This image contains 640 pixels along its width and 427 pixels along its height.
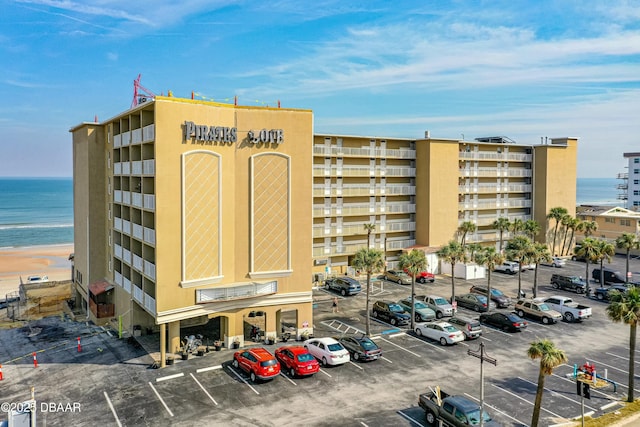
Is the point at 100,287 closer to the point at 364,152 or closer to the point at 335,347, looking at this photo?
the point at 335,347

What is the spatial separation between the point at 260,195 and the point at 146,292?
1165 cm

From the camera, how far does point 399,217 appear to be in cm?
7225

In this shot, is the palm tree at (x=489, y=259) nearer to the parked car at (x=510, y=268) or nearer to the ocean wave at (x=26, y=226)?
the parked car at (x=510, y=268)

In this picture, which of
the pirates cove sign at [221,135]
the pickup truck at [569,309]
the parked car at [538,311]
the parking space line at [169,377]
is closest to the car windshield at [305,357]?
the parking space line at [169,377]

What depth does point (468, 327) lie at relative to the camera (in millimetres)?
40375

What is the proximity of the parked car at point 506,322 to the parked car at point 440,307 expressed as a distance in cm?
421

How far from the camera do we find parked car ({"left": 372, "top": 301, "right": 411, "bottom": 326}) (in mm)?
44531

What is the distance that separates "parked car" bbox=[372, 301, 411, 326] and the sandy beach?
5748 centimetres

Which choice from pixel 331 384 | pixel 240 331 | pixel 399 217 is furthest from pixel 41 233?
pixel 331 384

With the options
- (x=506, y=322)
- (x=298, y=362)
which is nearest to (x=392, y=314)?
(x=506, y=322)

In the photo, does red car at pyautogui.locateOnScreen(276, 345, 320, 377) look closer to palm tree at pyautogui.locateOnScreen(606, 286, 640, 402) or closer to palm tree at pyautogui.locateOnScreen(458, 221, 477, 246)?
palm tree at pyautogui.locateOnScreen(606, 286, 640, 402)

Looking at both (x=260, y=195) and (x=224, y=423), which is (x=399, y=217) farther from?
(x=224, y=423)

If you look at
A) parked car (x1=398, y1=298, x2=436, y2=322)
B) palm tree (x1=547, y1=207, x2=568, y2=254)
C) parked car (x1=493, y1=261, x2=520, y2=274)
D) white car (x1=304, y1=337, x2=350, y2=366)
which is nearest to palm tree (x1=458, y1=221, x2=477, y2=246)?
parked car (x1=493, y1=261, x2=520, y2=274)

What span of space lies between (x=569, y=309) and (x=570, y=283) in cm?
1448
